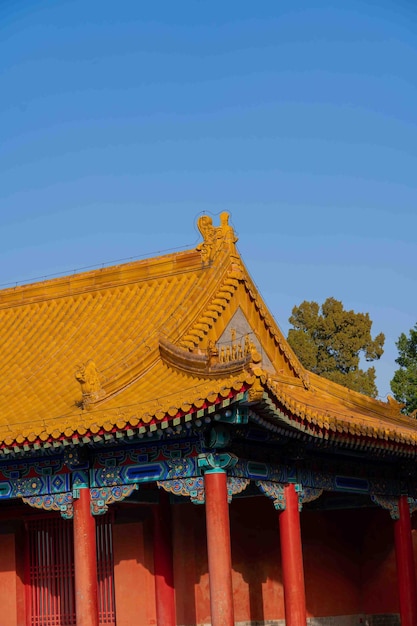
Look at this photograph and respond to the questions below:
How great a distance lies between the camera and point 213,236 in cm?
2289

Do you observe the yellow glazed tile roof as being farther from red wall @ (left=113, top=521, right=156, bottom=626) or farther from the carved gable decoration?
red wall @ (left=113, top=521, right=156, bottom=626)

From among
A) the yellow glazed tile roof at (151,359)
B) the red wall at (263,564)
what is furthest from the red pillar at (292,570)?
the red wall at (263,564)

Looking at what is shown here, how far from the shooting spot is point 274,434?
1870 centimetres

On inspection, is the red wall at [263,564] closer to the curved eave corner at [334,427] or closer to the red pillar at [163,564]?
the red pillar at [163,564]

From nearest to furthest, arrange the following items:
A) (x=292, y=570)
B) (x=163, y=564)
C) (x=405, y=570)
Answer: (x=292, y=570) → (x=163, y=564) → (x=405, y=570)

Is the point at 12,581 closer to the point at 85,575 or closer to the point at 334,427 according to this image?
the point at 85,575

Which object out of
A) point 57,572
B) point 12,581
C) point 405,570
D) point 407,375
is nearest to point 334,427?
point 405,570

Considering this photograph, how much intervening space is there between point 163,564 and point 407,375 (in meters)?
24.7

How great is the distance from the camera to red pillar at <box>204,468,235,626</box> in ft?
55.5

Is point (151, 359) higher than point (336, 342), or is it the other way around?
point (336, 342)

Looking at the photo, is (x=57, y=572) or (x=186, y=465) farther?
(x=57, y=572)

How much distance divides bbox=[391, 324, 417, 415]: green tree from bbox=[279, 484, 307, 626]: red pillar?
83.3 ft

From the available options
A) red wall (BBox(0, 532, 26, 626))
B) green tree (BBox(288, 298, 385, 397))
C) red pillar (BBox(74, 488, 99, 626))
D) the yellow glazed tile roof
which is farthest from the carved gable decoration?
green tree (BBox(288, 298, 385, 397))

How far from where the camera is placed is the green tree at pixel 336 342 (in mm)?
51781
